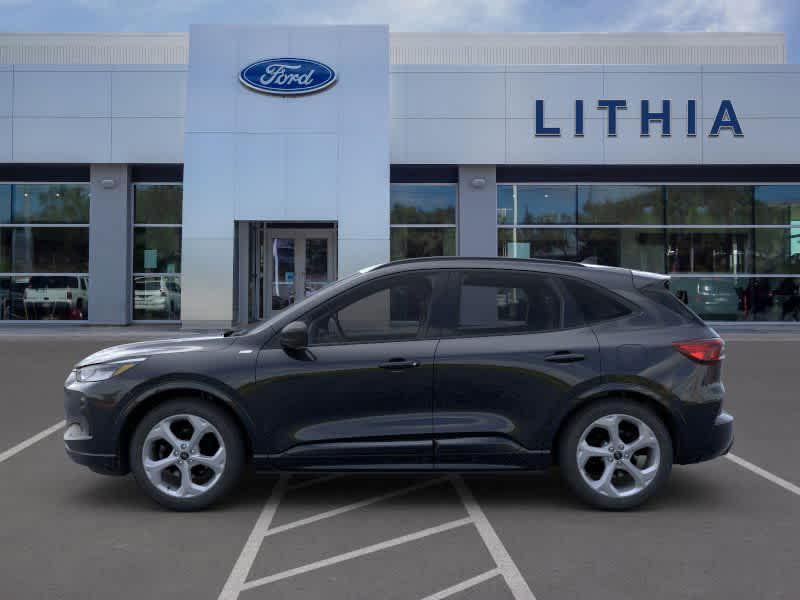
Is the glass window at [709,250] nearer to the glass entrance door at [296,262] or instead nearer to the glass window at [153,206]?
the glass entrance door at [296,262]

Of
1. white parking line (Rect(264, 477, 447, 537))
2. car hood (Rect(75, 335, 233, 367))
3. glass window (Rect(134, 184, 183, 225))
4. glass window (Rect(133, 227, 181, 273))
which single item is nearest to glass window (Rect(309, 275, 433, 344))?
car hood (Rect(75, 335, 233, 367))

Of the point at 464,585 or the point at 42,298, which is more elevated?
the point at 42,298

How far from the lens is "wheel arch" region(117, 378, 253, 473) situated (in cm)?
554

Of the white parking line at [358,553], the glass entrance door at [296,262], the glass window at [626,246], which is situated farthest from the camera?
the glass entrance door at [296,262]

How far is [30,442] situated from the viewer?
26.5 ft

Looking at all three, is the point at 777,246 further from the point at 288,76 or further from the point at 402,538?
the point at 402,538

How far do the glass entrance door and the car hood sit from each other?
20.5 meters

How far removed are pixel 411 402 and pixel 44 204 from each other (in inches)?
869

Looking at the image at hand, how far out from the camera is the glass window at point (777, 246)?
24797mm

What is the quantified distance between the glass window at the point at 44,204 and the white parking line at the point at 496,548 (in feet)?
69.1

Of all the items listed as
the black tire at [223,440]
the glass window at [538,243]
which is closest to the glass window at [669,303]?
the black tire at [223,440]

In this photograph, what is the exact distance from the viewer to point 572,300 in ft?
19.0

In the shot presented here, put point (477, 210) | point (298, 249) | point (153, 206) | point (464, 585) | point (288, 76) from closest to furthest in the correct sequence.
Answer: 1. point (464, 585)
2. point (288, 76)
3. point (477, 210)
4. point (153, 206)
5. point (298, 249)

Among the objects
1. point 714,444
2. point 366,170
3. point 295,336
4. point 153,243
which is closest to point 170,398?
point 295,336
